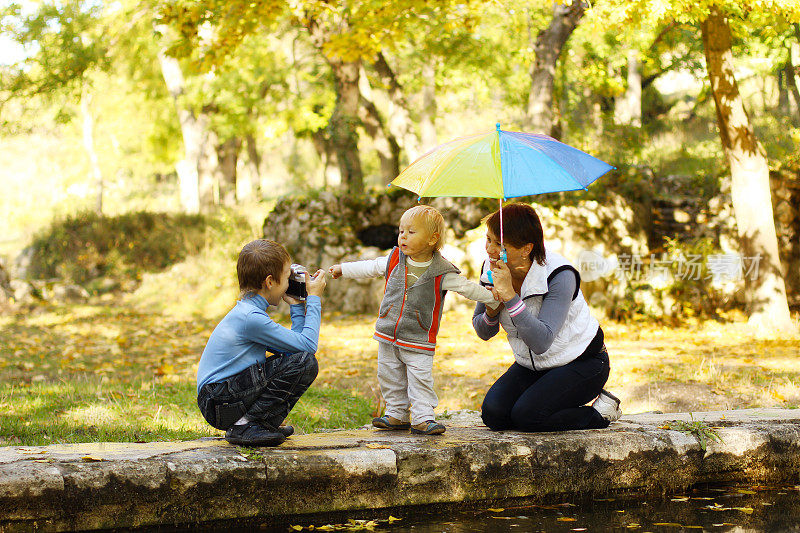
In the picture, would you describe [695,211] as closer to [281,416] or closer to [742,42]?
[742,42]

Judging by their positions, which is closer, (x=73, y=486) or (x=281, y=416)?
(x=73, y=486)

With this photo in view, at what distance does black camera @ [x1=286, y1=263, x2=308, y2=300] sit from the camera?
13.2 ft

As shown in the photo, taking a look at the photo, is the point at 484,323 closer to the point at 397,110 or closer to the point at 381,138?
the point at 381,138

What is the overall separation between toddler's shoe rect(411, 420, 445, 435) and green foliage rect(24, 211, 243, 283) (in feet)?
50.9

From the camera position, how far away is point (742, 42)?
14.4 metres

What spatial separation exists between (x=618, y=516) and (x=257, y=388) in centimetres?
201

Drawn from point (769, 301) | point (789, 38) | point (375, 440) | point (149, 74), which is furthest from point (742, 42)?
point (149, 74)

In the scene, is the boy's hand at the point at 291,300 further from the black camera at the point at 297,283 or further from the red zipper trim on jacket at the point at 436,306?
the red zipper trim on jacket at the point at 436,306

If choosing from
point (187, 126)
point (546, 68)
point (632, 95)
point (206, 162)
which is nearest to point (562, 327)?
point (546, 68)

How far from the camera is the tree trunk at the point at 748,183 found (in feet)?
33.6

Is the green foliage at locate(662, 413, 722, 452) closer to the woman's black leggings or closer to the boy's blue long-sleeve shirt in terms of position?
the woman's black leggings

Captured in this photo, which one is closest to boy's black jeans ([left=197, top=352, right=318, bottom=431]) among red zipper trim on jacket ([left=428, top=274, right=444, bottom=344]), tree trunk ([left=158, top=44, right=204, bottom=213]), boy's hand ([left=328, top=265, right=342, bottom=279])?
boy's hand ([left=328, top=265, right=342, bottom=279])

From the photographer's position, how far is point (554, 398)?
4289 mm

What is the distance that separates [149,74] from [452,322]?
653 inches
